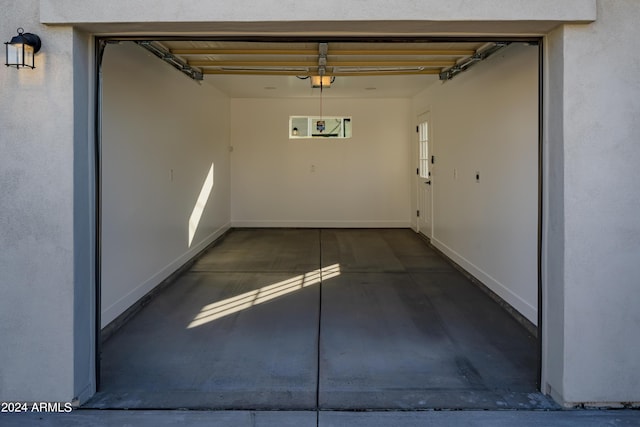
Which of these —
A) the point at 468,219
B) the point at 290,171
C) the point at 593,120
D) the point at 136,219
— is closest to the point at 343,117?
the point at 290,171

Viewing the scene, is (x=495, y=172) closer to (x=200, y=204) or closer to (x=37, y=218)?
(x=37, y=218)

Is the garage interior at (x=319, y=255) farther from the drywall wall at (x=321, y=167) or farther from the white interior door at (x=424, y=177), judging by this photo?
the drywall wall at (x=321, y=167)

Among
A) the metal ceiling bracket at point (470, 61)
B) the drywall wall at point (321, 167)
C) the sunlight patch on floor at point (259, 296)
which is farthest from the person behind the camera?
the drywall wall at point (321, 167)

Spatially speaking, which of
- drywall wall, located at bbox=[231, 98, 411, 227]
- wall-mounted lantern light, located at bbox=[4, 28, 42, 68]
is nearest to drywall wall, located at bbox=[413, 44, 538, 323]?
drywall wall, located at bbox=[231, 98, 411, 227]

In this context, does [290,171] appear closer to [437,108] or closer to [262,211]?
[262,211]

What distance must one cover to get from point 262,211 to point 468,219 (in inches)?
184

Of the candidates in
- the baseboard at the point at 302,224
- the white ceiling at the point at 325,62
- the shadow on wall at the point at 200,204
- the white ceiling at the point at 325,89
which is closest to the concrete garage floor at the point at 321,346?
the shadow on wall at the point at 200,204

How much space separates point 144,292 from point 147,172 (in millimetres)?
1078

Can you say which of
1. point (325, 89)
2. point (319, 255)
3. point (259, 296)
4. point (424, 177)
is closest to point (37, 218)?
point (259, 296)

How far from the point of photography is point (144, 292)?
4.58 metres

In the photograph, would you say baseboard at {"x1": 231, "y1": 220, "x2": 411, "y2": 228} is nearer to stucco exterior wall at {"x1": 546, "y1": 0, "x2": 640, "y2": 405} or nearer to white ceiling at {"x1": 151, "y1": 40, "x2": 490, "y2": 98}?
white ceiling at {"x1": 151, "y1": 40, "x2": 490, "y2": 98}

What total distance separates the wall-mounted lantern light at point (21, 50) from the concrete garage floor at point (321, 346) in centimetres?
170

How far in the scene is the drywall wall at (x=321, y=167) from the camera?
9.19 m

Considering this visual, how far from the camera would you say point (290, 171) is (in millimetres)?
9367
